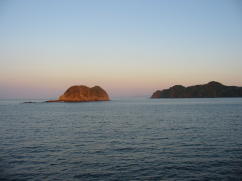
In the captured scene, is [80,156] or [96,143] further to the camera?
[96,143]

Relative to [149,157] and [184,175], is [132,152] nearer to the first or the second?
[149,157]

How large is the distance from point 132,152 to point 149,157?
234cm

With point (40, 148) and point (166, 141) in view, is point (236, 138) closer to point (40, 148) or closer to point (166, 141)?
point (166, 141)

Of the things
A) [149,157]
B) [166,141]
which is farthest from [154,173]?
[166,141]

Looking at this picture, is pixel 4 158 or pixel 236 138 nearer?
pixel 4 158

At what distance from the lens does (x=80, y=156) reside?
20750mm

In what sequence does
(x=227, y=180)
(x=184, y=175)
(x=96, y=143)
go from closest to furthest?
(x=227, y=180)
(x=184, y=175)
(x=96, y=143)

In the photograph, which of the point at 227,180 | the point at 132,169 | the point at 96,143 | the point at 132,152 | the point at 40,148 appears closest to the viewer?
the point at 227,180

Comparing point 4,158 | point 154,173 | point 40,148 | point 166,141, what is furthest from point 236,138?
point 4,158

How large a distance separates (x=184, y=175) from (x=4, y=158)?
606 inches

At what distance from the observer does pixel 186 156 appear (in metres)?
20.2

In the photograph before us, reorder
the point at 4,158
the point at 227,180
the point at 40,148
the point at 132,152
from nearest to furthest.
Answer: the point at 227,180, the point at 4,158, the point at 132,152, the point at 40,148

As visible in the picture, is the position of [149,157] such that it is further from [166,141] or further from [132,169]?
[166,141]

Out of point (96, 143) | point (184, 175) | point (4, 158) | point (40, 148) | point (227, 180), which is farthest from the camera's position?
point (96, 143)
